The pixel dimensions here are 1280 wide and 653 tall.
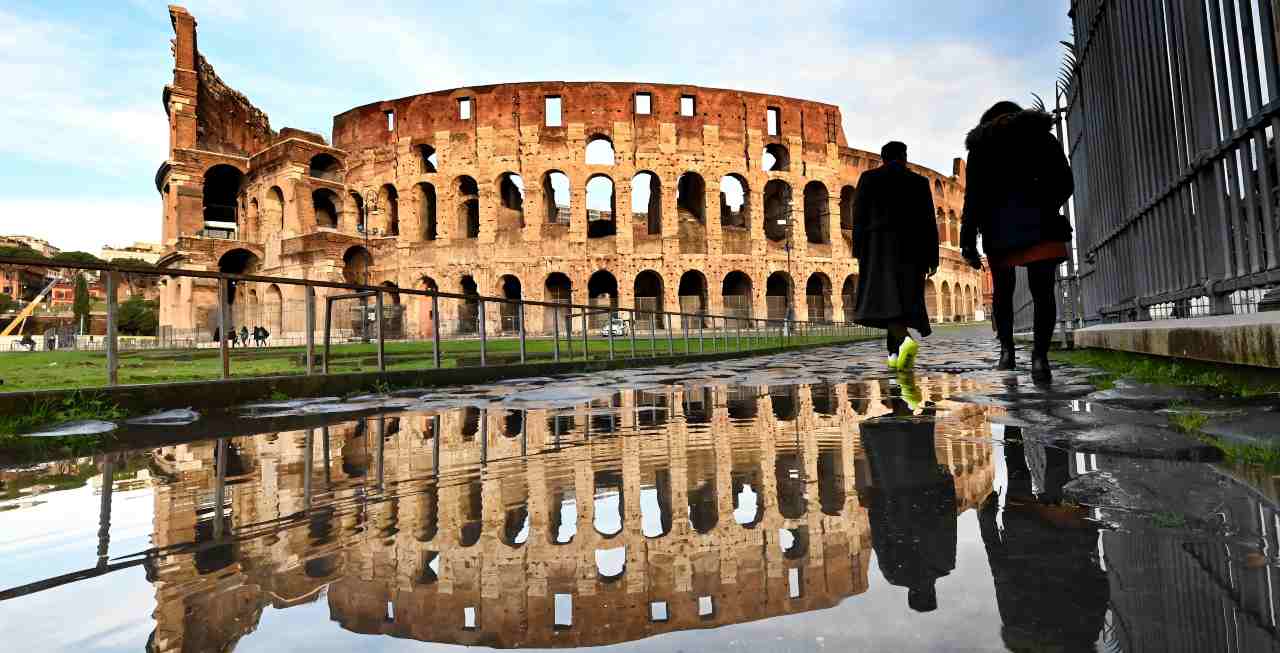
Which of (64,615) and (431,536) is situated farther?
(431,536)

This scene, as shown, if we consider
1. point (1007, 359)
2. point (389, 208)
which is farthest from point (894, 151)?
point (389, 208)

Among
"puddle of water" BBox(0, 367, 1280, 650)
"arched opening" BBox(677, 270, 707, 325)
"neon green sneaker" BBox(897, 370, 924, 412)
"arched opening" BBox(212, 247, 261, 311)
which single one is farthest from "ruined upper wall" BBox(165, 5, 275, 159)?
"puddle of water" BBox(0, 367, 1280, 650)

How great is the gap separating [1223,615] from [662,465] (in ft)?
4.26

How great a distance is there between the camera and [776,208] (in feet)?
107

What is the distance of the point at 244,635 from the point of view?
0.84 meters

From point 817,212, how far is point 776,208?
2053 millimetres

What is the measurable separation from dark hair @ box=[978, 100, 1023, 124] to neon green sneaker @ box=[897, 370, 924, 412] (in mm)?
1732

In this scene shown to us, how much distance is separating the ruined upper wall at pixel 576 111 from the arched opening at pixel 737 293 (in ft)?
20.3

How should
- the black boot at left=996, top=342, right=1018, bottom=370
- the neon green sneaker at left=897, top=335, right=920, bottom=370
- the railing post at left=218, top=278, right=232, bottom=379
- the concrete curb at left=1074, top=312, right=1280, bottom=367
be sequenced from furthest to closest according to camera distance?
the neon green sneaker at left=897, top=335, right=920, bottom=370
the black boot at left=996, top=342, right=1018, bottom=370
the railing post at left=218, top=278, right=232, bottom=379
the concrete curb at left=1074, top=312, right=1280, bottom=367

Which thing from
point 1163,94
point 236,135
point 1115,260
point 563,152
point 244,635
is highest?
point 236,135

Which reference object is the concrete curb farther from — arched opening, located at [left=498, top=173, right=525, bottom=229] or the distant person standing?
arched opening, located at [left=498, top=173, right=525, bottom=229]

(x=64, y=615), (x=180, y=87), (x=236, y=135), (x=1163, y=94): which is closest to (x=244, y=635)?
(x=64, y=615)

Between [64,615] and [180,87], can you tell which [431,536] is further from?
[180,87]

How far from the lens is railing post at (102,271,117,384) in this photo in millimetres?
3912
